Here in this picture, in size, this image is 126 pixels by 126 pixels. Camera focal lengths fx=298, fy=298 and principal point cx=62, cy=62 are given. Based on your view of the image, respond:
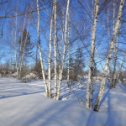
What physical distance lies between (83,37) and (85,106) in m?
4.77

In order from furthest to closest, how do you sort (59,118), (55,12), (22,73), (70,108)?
1. (22,73)
2. (55,12)
3. (70,108)
4. (59,118)

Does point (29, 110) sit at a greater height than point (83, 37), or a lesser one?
lesser

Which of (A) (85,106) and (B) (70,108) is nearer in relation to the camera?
(B) (70,108)

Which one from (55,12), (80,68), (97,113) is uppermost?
(55,12)

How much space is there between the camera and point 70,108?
850cm

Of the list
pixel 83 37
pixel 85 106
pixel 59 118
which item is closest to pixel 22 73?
pixel 83 37

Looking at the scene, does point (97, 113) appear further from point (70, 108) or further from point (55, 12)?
point (55, 12)

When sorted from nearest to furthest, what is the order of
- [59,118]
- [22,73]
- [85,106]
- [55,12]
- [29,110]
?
[59,118]
[29,110]
[85,106]
[55,12]
[22,73]

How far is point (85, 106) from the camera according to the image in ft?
30.7

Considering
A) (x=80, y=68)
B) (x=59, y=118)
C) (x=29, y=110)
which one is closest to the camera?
→ (x=59, y=118)

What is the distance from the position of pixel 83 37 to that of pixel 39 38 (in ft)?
8.07

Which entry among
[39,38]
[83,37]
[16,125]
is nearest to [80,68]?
[83,37]

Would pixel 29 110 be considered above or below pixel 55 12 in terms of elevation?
below

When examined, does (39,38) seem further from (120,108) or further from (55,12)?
(120,108)
